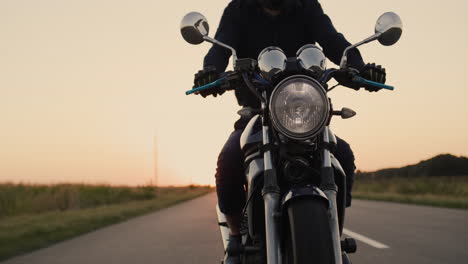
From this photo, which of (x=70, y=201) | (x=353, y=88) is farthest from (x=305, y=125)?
(x=70, y=201)

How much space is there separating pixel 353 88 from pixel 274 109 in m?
0.70

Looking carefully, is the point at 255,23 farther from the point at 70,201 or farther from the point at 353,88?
the point at 70,201

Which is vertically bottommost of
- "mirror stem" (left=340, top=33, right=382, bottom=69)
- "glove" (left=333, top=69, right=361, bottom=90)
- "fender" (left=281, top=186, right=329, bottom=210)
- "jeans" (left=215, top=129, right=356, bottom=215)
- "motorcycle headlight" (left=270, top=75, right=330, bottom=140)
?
"fender" (left=281, top=186, right=329, bottom=210)

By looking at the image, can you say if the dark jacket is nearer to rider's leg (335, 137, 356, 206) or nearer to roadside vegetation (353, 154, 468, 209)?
rider's leg (335, 137, 356, 206)

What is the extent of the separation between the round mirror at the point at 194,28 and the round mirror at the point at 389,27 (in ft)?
2.94

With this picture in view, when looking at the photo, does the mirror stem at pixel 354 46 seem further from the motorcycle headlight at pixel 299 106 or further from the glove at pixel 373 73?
the motorcycle headlight at pixel 299 106

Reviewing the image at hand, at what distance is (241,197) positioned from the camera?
8.79ft

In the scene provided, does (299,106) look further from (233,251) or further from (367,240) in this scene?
(367,240)

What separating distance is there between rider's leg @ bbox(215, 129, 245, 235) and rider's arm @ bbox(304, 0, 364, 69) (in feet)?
2.73

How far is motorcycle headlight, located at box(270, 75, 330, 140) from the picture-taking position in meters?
2.06

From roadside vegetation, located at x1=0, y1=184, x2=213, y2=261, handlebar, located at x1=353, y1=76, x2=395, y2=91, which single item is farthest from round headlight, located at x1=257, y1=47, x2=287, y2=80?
roadside vegetation, located at x1=0, y1=184, x2=213, y2=261

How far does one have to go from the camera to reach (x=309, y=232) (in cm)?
188

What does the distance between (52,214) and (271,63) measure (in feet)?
41.5

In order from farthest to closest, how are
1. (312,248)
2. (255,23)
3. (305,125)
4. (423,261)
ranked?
(423,261)
(255,23)
(305,125)
(312,248)
